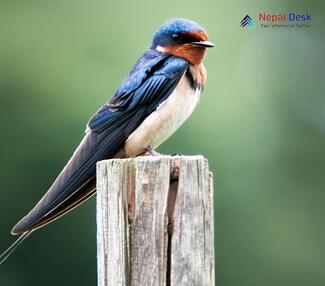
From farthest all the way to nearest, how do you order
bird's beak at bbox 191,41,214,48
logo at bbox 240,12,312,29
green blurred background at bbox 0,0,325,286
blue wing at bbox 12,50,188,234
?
1. logo at bbox 240,12,312,29
2. green blurred background at bbox 0,0,325,286
3. bird's beak at bbox 191,41,214,48
4. blue wing at bbox 12,50,188,234

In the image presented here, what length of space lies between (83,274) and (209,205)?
6.28 meters

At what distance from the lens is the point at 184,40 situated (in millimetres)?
4824

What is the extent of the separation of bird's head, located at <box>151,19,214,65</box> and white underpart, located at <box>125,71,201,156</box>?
8.1 inches

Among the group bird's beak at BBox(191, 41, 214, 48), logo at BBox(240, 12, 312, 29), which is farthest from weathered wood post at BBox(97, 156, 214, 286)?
logo at BBox(240, 12, 312, 29)

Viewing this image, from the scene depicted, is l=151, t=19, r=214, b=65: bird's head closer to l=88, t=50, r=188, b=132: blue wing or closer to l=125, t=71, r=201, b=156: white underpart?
l=88, t=50, r=188, b=132: blue wing

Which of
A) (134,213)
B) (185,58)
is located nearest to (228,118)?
(185,58)

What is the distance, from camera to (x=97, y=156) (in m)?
4.42

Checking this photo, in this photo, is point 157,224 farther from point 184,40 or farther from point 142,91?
point 184,40

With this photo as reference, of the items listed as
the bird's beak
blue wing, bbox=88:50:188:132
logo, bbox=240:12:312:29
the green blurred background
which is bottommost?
blue wing, bbox=88:50:188:132

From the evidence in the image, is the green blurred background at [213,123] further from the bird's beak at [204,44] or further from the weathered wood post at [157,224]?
the weathered wood post at [157,224]

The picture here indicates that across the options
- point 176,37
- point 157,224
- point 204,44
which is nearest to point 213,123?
point 176,37

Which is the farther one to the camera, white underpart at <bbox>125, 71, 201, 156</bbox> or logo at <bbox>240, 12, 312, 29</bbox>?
logo at <bbox>240, 12, 312, 29</bbox>

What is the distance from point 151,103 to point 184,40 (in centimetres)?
35

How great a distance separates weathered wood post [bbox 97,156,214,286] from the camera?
10.5 feet
